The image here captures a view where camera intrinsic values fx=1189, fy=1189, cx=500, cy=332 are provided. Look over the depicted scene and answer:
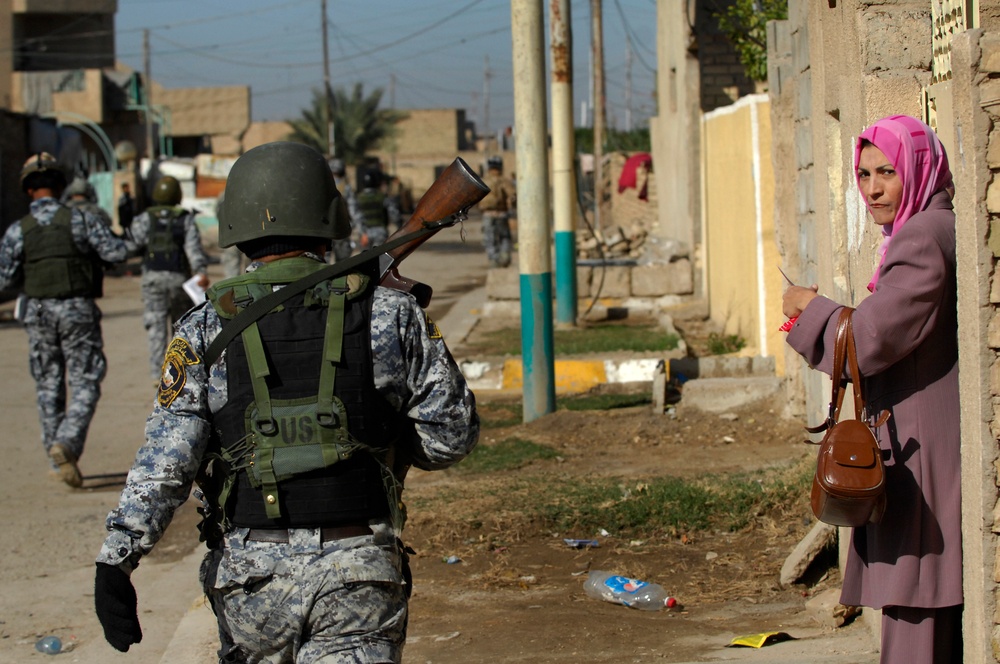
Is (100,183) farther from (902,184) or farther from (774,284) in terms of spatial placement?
(902,184)

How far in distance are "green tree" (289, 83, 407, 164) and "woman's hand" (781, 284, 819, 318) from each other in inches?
1985

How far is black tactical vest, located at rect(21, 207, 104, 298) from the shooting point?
6984 millimetres

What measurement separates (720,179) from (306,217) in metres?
8.46

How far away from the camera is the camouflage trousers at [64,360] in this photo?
7.07 meters

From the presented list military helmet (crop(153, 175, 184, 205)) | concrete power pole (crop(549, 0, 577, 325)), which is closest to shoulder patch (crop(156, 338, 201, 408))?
military helmet (crop(153, 175, 184, 205))

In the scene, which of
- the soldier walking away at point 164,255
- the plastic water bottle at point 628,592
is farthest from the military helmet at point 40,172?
the plastic water bottle at point 628,592

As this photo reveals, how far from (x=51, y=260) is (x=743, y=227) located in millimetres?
5309

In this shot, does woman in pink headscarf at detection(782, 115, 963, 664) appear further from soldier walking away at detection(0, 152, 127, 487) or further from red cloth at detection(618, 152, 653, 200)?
red cloth at detection(618, 152, 653, 200)

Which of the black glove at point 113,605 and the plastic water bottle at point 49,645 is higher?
the black glove at point 113,605

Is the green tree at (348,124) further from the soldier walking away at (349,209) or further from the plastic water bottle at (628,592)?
the plastic water bottle at (628,592)

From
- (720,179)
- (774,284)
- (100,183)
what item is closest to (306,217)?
(774,284)

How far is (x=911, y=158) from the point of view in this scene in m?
2.86

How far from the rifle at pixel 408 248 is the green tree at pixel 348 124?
50.1m

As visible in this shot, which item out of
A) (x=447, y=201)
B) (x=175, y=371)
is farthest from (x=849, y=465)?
(x=175, y=371)
